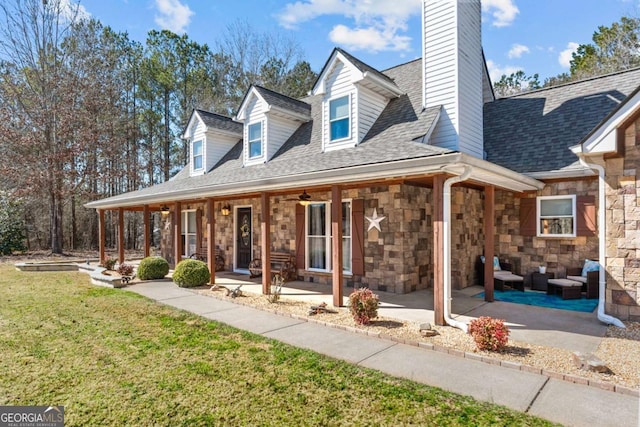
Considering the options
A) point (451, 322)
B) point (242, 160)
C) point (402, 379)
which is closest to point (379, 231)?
point (451, 322)

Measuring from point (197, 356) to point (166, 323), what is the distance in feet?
5.88

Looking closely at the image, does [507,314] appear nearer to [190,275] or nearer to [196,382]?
[196,382]

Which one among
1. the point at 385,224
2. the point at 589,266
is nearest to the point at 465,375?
the point at 385,224

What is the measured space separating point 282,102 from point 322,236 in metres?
4.82

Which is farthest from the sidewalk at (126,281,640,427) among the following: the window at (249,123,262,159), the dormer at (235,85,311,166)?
the window at (249,123,262,159)

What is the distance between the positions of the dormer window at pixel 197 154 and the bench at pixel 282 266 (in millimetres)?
5502

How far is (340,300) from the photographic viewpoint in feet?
21.7

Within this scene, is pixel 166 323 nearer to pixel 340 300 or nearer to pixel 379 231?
pixel 340 300

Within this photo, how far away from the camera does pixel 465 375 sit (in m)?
3.73

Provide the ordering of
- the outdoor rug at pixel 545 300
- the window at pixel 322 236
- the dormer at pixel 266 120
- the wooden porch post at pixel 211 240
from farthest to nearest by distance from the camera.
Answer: the dormer at pixel 266 120 < the wooden porch post at pixel 211 240 < the window at pixel 322 236 < the outdoor rug at pixel 545 300

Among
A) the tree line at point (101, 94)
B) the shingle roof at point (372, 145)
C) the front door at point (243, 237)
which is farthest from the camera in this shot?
the tree line at point (101, 94)

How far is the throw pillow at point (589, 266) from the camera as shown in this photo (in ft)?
25.0

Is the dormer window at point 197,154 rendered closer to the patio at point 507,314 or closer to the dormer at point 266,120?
the dormer at point 266,120

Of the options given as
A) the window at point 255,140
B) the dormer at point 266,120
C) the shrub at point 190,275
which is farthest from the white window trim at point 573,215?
the shrub at point 190,275
